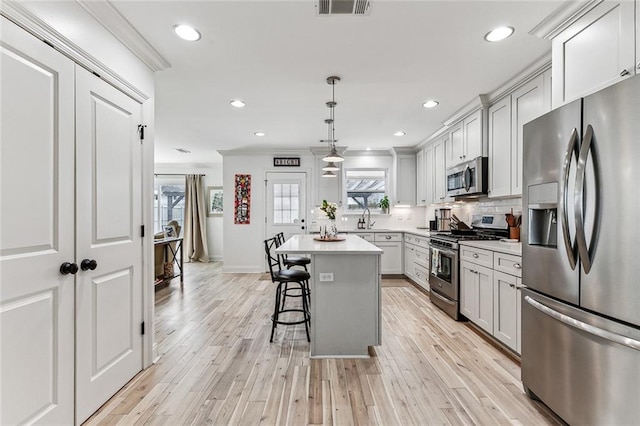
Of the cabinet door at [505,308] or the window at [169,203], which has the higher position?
the window at [169,203]

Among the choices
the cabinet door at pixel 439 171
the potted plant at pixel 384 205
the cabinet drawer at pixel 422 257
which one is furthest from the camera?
the potted plant at pixel 384 205

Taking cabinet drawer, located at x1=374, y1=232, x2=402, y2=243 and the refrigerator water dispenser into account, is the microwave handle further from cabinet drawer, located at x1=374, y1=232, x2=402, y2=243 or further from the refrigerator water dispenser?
cabinet drawer, located at x1=374, y1=232, x2=402, y2=243

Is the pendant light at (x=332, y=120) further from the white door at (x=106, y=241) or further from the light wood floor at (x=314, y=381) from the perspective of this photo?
the light wood floor at (x=314, y=381)

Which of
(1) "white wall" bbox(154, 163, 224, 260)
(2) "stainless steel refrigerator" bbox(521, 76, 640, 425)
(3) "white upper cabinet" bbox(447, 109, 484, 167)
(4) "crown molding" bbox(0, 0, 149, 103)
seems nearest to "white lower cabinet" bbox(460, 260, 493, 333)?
(2) "stainless steel refrigerator" bbox(521, 76, 640, 425)

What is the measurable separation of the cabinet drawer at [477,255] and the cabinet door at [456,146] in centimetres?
137

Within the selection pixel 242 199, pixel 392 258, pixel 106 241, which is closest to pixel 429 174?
pixel 392 258

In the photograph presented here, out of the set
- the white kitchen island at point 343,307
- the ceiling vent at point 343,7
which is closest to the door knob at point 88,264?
the white kitchen island at point 343,307

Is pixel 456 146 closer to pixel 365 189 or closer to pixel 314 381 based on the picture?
pixel 365 189

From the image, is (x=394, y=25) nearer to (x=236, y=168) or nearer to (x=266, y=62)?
(x=266, y=62)

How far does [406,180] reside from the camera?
6.00 metres

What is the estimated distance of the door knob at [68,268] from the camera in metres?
1.62

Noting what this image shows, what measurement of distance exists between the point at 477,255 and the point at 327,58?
7.76 feet

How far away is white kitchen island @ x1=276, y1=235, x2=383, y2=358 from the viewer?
259cm

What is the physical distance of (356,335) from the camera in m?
2.59
